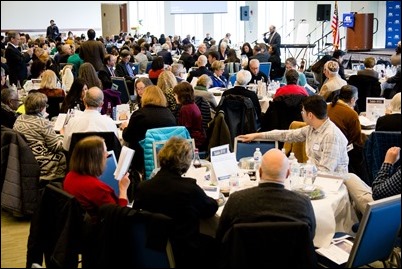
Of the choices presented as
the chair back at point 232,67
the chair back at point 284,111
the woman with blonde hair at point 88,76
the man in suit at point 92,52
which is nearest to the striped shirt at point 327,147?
the chair back at point 284,111

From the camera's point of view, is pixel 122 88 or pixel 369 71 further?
pixel 122 88

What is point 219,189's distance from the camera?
379 cm

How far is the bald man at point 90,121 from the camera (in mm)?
5020

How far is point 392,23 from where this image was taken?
18344mm

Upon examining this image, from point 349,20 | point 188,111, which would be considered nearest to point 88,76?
point 188,111

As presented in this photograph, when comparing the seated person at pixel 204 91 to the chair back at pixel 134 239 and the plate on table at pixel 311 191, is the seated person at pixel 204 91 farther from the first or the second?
the chair back at pixel 134 239

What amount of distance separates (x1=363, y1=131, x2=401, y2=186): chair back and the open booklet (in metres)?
1.44

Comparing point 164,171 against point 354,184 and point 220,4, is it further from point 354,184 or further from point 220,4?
point 220,4

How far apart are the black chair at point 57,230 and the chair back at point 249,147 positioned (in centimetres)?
190

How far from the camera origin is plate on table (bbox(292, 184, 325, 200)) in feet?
11.8

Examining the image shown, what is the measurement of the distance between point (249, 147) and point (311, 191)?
117 centimetres

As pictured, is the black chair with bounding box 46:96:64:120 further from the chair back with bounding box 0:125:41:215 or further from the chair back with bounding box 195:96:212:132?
the chair back with bounding box 0:125:41:215

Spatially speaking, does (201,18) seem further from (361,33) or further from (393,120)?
(393,120)

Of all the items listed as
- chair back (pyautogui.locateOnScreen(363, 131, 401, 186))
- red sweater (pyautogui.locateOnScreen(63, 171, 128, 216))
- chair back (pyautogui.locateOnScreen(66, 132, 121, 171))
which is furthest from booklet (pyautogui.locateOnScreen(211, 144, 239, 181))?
chair back (pyautogui.locateOnScreen(363, 131, 401, 186))
